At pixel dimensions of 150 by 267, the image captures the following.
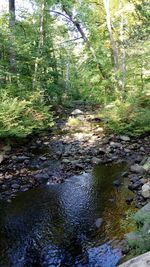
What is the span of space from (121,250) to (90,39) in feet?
49.5

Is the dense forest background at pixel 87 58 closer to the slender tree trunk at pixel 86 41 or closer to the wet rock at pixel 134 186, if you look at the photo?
the slender tree trunk at pixel 86 41

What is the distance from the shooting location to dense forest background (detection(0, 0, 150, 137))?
13977mm

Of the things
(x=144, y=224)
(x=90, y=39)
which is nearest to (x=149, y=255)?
(x=144, y=224)

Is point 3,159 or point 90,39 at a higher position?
point 90,39

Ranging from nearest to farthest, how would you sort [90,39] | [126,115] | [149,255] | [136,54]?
[149,255]
[126,115]
[136,54]
[90,39]

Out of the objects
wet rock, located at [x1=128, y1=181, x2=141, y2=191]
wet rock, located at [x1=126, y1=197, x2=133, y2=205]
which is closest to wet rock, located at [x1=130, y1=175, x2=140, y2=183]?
wet rock, located at [x1=128, y1=181, x2=141, y2=191]

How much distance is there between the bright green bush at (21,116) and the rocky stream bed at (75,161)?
2.44 ft

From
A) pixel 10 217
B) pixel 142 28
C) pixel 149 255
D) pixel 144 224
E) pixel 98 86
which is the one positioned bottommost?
pixel 10 217

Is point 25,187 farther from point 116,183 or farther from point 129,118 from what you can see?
point 129,118

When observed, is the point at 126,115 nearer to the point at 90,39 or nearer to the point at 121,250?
the point at 90,39

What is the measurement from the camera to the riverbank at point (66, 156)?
9531mm

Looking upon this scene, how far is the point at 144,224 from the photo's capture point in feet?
18.5

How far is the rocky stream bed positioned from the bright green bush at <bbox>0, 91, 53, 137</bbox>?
2.44 ft

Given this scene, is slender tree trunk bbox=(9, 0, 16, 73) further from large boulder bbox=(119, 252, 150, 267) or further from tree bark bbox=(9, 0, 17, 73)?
large boulder bbox=(119, 252, 150, 267)
